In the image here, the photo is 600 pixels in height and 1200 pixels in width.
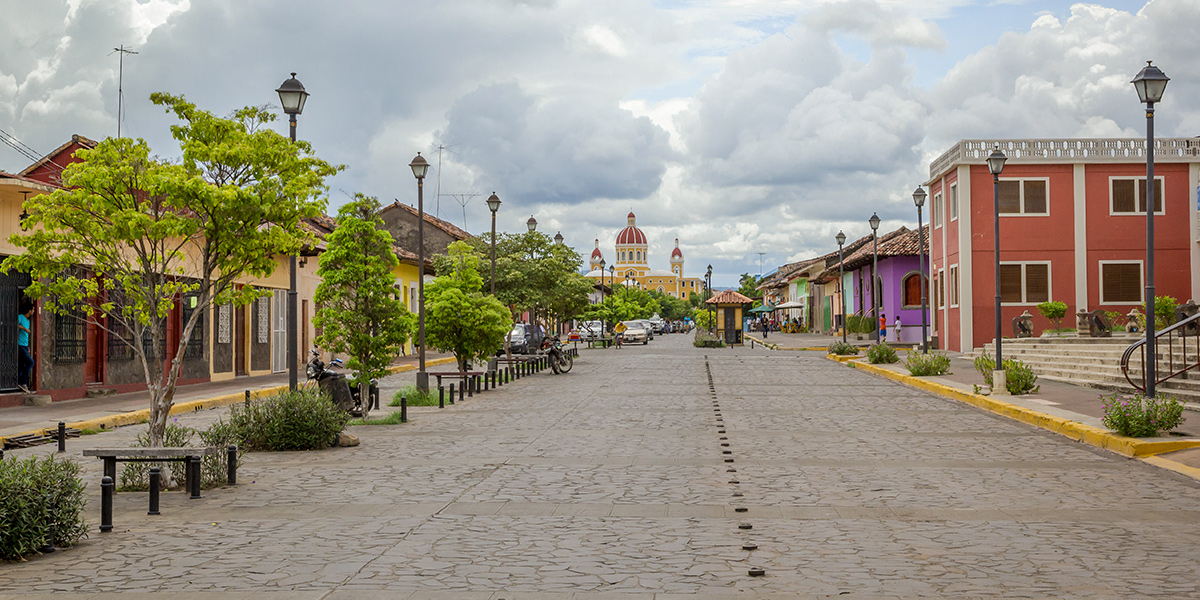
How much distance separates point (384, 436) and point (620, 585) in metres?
8.72

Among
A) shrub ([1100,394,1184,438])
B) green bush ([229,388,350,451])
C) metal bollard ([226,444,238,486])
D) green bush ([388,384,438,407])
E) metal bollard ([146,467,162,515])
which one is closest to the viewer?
→ metal bollard ([146,467,162,515])

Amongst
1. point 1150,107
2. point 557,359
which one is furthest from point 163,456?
point 557,359

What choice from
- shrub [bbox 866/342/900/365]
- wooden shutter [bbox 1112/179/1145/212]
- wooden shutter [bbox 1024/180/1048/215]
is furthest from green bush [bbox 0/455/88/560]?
wooden shutter [bbox 1112/179/1145/212]

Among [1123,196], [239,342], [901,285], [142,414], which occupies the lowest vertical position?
[142,414]

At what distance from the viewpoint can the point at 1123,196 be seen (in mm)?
34938

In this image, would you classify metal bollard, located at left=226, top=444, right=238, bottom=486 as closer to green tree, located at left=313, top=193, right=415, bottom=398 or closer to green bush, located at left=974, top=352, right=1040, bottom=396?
green tree, located at left=313, top=193, right=415, bottom=398

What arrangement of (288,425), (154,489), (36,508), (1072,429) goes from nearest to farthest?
(36,508)
(154,489)
(288,425)
(1072,429)

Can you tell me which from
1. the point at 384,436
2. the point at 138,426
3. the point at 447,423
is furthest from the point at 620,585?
the point at 138,426

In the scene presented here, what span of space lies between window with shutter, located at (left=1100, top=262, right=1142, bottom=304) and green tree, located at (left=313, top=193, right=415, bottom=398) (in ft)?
89.1

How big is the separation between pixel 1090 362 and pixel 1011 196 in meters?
14.2

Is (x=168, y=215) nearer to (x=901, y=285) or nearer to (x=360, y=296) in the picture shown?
(x=360, y=296)

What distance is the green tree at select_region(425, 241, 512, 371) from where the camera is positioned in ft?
73.8

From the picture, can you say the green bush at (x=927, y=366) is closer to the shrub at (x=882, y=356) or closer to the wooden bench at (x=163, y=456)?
the shrub at (x=882, y=356)

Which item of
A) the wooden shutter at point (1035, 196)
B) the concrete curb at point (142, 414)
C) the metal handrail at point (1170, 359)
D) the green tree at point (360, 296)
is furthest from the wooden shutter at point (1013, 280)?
the green tree at point (360, 296)
